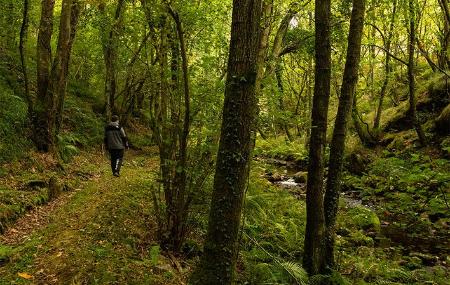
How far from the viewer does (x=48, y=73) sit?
43.5ft

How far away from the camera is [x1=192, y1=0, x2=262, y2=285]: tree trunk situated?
184 inches

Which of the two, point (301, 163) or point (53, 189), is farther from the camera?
point (301, 163)

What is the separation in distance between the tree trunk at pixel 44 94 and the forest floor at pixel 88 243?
122 inches

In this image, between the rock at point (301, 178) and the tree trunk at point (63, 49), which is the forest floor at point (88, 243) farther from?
the rock at point (301, 178)

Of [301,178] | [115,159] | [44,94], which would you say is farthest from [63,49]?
[301,178]

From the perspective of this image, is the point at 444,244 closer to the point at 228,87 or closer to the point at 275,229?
the point at 275,229

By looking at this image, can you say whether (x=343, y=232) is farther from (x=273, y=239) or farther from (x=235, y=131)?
(x=235, y=131)

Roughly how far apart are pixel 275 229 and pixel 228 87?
20.1ft

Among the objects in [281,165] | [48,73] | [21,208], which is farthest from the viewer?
[281,165]

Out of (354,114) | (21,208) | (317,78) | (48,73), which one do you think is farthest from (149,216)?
(354,114)

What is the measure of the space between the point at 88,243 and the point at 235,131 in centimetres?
367

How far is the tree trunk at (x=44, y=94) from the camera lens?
12.9 m

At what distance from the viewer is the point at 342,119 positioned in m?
7.59

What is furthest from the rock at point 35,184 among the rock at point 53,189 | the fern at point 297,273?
the fern at point 297,273
